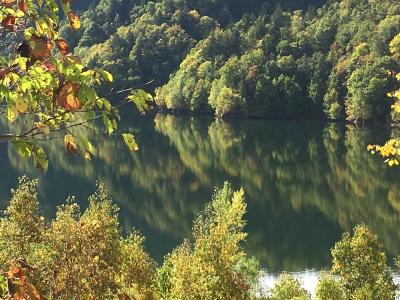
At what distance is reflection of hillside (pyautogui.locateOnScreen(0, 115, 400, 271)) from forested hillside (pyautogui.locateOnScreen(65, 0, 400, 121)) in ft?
38.1

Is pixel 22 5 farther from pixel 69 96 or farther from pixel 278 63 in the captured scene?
pixel 278 63

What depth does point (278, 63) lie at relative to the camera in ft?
441

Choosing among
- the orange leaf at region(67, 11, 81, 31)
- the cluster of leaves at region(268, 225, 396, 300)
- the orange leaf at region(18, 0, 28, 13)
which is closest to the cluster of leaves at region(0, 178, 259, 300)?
the cluster of leaves at region(268, 225, 396, 300)

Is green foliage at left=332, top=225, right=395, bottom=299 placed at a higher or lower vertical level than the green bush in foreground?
higher

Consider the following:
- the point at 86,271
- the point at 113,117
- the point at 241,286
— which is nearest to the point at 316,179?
the point at 241,286

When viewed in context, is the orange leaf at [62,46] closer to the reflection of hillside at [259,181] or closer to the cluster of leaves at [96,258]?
the cluster of leaves at [96,258]

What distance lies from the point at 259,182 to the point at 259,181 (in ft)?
1.68

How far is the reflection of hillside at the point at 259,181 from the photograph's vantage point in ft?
182

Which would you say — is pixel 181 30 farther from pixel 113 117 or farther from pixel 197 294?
pixel 113 117

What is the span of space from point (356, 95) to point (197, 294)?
97.3 meters

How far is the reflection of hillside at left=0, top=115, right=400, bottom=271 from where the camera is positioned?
55438mm

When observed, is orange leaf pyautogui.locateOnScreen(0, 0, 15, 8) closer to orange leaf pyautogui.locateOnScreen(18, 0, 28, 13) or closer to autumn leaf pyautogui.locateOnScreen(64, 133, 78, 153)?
orange leaf pyautogui.locateOnScreen(18, 0, 28, 13)

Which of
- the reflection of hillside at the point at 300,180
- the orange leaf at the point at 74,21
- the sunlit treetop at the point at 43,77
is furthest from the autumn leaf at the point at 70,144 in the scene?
the reflection of hillside at the point at 300,180

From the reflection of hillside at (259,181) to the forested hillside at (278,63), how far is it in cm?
1163
